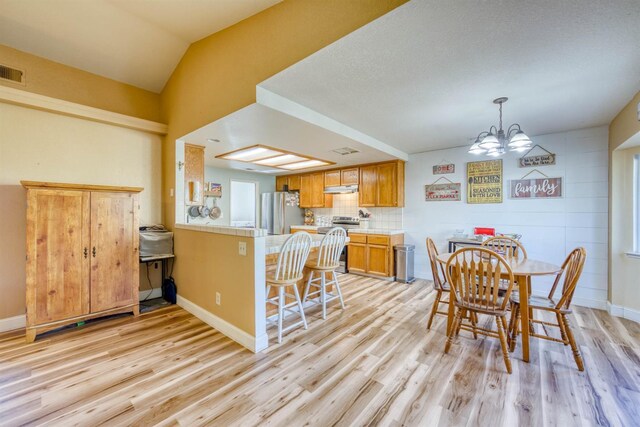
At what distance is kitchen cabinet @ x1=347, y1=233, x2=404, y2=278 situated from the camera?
4820mm

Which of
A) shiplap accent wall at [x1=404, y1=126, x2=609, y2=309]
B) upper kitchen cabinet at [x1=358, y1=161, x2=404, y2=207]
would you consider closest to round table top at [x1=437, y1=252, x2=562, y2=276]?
shiplap accent wall at [x1=404, y1=126, x2=609, y2=309]

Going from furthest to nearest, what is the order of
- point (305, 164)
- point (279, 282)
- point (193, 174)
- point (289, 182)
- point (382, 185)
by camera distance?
point (289, 182) < point (305, 164) < point (382, 185) < point (193, 174) < point (279, 282)

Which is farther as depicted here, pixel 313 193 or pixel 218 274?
pixel 313 193

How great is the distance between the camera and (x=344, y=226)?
19.2 ft

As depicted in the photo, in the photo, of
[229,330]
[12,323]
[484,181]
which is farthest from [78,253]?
[484,181]

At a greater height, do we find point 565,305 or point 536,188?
point 536,188

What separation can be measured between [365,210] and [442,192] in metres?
1.60

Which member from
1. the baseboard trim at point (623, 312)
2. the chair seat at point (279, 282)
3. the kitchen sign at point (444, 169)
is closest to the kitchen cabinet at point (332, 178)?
the kitchen sign at point (444, 169)

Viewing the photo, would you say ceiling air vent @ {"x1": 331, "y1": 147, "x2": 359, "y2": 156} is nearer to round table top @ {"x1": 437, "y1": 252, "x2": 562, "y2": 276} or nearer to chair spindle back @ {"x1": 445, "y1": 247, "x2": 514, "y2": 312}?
round table top @ {"x1": 437, "y1": 252, "x2": 562, "y2": 276}

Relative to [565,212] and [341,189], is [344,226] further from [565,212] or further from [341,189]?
[565,212]

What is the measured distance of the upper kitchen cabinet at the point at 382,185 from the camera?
500cm

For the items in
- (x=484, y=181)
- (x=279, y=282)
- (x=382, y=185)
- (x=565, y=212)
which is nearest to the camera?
(x=279, y=282)

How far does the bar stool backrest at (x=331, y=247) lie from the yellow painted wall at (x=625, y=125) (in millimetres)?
3013

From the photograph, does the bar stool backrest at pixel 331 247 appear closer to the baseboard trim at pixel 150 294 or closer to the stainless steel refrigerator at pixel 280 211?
the baseboard trim at pixel 150 294
